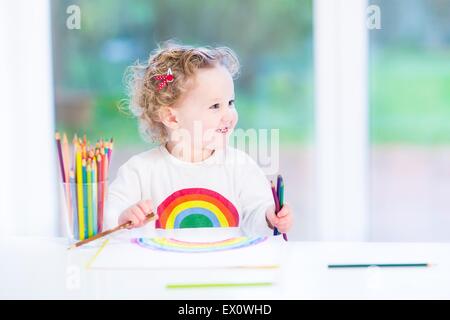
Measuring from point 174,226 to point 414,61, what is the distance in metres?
0.55

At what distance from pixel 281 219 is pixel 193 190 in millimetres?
168

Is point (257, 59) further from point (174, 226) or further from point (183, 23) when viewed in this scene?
point (174, 226)

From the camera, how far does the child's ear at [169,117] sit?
3.97ft

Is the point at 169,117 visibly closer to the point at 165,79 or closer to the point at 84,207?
the point at 165,79

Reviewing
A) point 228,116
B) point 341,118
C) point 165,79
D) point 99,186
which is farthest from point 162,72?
point 341,118

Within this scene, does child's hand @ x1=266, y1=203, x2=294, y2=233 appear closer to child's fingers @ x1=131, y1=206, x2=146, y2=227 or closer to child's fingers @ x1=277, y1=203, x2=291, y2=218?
child's fingers @ x1=277, y1=203, x2=291, y2=218

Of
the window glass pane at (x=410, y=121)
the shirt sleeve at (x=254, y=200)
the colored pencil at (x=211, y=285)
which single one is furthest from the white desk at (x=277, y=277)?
the window glass pane at (x=410, y=121)

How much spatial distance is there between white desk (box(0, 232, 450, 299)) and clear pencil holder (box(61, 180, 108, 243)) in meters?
0.04

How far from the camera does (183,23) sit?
4.14 ft

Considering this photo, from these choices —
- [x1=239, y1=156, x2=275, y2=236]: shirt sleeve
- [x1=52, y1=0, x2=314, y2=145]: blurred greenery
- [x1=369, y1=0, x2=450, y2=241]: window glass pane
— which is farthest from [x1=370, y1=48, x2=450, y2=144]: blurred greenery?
[x1=239, y1=156, x2=275, y2=236]: shirt sleeve

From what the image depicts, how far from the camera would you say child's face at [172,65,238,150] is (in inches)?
46.9

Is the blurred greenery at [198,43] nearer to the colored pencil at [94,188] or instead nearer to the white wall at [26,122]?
the white wall at [26,122]

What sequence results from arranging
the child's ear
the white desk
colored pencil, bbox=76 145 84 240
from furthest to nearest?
the child's ear, colored pencil, bbox=76 145 84 240, the white desk

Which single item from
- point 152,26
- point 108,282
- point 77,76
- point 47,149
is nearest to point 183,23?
point 152,26
